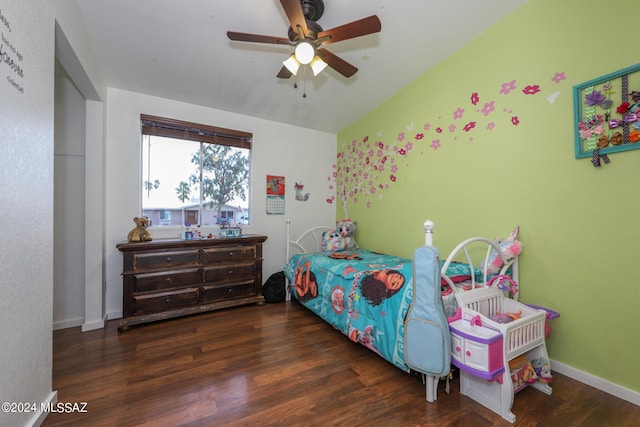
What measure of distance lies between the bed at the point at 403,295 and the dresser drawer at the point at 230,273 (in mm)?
604

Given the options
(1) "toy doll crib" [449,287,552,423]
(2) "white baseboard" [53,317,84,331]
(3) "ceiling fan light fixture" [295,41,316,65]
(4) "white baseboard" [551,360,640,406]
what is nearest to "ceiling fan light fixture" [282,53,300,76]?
(3) "ceiling fan light fixture" [295,41,316,65]

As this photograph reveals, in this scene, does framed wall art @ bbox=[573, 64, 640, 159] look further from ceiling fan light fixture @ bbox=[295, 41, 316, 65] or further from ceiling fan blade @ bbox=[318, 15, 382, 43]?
ceiling fan light fixture @ bbox=[295, 41, 316, 65]

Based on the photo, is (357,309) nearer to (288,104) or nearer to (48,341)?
(48,341)

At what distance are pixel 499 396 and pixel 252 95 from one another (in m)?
3.41

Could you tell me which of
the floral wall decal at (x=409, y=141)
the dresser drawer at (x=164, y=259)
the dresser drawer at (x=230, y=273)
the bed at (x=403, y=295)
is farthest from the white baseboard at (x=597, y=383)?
the dresser drawer at (x=164, y=259)

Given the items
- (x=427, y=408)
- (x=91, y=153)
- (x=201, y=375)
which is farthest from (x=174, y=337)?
(x=427, y=408)

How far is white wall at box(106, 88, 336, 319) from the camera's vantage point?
105 inches

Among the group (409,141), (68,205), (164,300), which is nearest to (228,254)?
(164,300)

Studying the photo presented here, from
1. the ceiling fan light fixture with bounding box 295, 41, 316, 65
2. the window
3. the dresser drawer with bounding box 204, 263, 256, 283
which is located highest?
the ceiling fan light fixture with bounding box 295, 41, 316, 65

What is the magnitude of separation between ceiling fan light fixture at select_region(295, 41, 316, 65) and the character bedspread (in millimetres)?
1626

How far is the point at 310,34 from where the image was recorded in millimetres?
1661

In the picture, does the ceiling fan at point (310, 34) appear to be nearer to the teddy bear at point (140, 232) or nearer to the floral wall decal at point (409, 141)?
the floral wall decal at point (409, 141)

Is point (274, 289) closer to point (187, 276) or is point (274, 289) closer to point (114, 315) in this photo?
point (187, 276)

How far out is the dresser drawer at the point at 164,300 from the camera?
2.43 metres
